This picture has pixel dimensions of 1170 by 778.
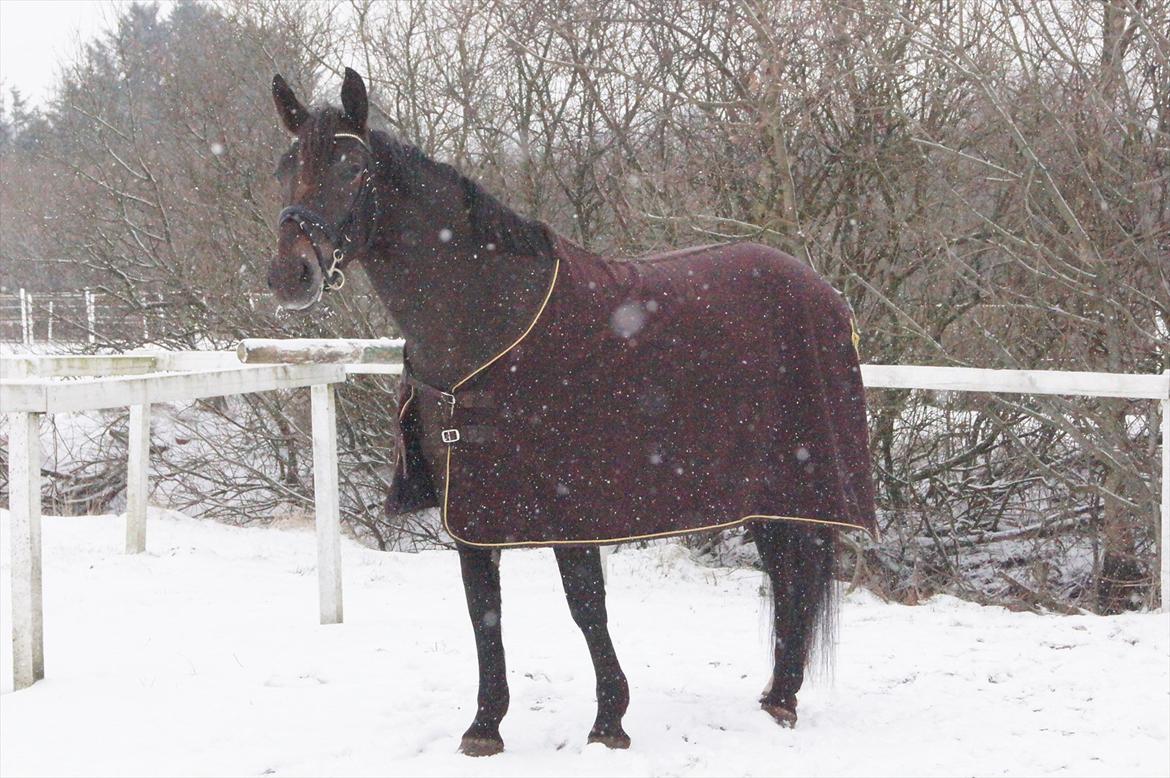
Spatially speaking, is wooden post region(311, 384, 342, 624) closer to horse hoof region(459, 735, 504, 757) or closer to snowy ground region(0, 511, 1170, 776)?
snowy ground region(0, 511, 1170, 776)

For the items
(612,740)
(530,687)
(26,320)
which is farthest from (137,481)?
(26,320)

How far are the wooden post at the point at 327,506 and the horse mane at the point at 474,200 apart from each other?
1.64m

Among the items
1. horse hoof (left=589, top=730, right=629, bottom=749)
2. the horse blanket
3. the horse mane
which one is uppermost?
the horse mane

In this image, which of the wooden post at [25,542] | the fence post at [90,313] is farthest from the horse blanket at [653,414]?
the fence post at [90,313]

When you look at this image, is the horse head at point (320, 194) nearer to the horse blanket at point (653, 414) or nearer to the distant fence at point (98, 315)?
the horse blanket at point (653, 414)

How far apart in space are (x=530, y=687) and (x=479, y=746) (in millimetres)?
568

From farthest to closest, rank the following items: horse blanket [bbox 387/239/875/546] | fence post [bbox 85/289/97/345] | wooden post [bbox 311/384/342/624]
→ 1. fence post [bbox 85/289/97/345]
2. wooden post [bbox 311/384/342/624]
3. horse blanket [bbox 387/239/875/546]

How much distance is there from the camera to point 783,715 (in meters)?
3.26

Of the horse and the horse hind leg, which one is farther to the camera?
the horse hind leg

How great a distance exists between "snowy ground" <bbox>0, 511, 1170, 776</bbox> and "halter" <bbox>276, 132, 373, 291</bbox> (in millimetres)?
1284

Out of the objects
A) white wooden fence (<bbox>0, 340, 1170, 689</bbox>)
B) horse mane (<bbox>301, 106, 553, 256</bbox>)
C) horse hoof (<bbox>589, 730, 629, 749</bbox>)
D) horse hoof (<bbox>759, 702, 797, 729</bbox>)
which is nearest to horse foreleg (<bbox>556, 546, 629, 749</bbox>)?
horse hoof (<bbox>589, 730, 629, 749</bbox>)

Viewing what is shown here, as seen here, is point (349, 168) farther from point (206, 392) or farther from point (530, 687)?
point (530, 687)

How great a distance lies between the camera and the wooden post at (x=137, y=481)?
5.39 metres

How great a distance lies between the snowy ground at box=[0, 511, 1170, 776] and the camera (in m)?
2.88
